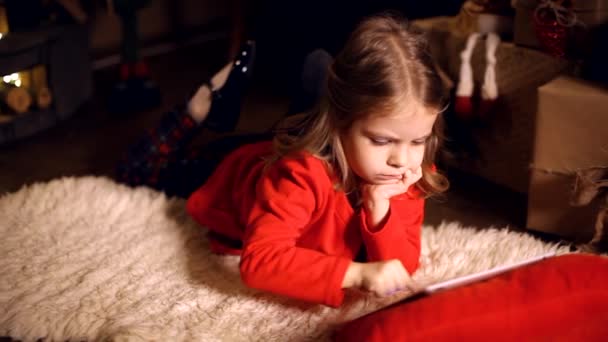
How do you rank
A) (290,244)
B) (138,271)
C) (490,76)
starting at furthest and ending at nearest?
(490,76) → (138,271) → (290,244)

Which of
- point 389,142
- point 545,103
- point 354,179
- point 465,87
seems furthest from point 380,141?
point 465,87

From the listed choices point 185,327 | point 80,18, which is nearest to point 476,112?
point 185,327

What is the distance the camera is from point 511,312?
877 millimetres

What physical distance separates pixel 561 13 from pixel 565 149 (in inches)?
11.4

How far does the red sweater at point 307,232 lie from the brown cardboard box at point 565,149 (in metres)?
0.32

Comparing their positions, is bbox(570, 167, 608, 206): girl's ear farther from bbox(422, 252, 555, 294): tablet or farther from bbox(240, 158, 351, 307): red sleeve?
bbox(240, 158, 351, 307): red sleeve

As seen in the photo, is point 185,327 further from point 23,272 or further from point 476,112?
point 476,112

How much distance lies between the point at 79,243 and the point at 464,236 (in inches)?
29.2

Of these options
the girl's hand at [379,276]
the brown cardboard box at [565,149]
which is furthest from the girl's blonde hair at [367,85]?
the brown cardboard box at [565,149]

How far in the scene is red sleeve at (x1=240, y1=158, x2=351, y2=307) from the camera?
95 cm

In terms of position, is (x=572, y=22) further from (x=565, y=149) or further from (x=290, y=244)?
(x=290, y=244)

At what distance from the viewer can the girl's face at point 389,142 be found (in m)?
0.95

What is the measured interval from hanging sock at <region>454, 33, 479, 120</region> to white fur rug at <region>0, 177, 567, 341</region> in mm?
297

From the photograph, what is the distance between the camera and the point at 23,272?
115 centimetres
